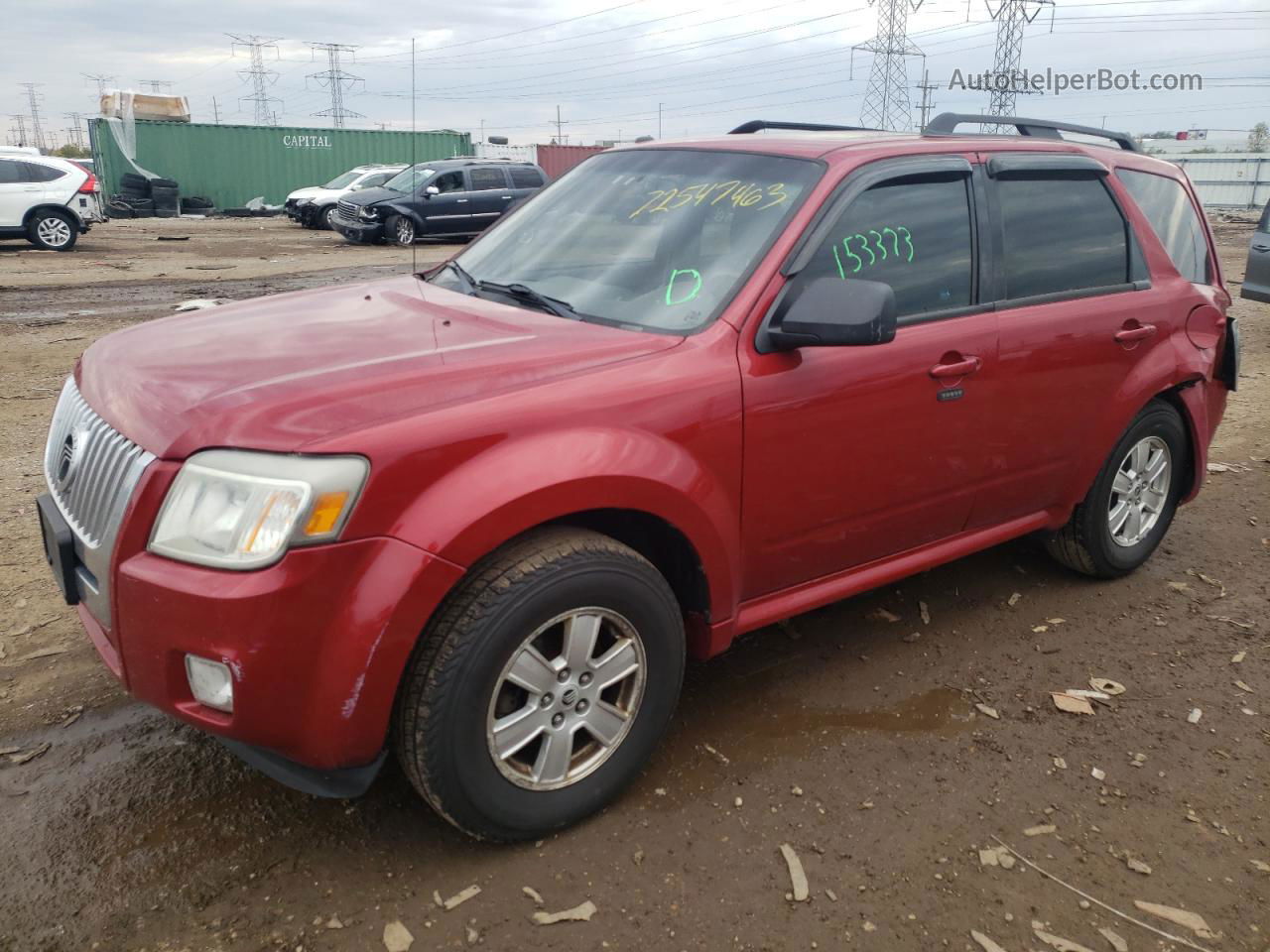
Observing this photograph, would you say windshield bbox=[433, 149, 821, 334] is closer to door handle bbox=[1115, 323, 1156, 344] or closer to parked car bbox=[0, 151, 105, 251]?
door handle bbox=[1115, 323, 1156, 344]

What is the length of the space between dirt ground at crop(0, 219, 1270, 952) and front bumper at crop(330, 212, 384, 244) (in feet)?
59.3

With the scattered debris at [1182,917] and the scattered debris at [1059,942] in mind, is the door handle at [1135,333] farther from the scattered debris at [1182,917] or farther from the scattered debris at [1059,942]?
the scattered debris at [1059,942]

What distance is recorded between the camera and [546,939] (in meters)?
2.44

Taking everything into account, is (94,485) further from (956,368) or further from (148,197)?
(148,197)

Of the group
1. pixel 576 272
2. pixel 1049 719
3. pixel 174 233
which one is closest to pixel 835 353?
pixel 576 272

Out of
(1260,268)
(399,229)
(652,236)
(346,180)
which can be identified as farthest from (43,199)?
(652,236)

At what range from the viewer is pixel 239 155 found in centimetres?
3447

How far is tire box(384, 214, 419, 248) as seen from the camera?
21.6 meters

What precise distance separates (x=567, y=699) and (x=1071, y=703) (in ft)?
6.28

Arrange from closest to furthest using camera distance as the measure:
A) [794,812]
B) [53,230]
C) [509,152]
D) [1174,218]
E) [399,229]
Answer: [794,812]
[1174,218]
[53,230]
[399,229]
[509,152]

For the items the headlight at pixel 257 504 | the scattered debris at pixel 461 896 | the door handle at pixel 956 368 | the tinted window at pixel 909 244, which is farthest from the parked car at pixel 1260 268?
the headlight at pixel 257 504

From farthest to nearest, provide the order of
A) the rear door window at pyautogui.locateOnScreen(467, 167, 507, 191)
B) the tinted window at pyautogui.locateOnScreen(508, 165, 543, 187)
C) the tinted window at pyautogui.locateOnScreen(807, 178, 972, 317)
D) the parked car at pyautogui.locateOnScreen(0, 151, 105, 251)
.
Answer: the tinted window at pyautogui.locateOnScreen(508, 165, 543, 187) → the rear door window at pyautogui.locateOnScreen(467, 167, 507, 191) → the parked car at pyautogui.locateOnScreen(0, 151, 105, 251) → the tinted window at pyautogui.locateOnScreen(807, 178, 972, 317)

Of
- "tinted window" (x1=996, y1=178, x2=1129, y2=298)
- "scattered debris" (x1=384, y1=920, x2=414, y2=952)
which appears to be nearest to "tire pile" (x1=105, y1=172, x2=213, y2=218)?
"tinted window" (x1=996, y1=178, x2=1129, y2=298)

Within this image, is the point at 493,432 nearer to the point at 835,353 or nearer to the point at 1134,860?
the point at 835,353
